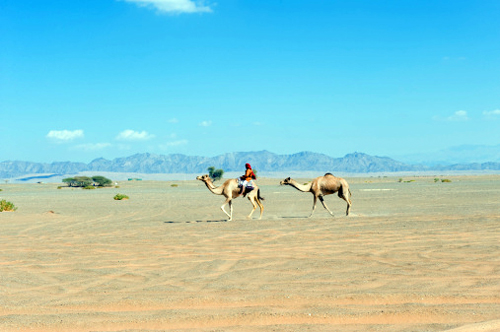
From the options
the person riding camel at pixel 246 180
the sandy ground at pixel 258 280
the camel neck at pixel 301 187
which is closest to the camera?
the sandy ground at pixel 258 280

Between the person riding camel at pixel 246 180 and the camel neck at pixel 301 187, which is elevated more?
the person riding camel at pixel 246 180

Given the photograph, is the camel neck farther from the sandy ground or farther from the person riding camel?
the sandy ground

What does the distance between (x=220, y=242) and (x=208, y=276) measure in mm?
4360

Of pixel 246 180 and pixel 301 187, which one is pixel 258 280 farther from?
pixel 301 187

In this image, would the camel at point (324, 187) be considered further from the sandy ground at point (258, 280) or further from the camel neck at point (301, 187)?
the sandy ground at point (258, 280)

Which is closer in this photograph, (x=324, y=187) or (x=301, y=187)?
(x=301, y=187)

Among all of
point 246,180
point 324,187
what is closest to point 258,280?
point 246,180

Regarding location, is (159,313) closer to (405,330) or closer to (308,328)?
(308,328)

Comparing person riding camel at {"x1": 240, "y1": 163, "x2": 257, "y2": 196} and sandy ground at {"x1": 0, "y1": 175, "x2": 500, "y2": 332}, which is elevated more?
person riding camel at {"x1": 240, "y1": 163, "x2": 257, "y2": 196}

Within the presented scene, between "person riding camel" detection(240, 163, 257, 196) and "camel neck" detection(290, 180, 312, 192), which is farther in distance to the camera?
"camel neck" detection(290, 180, 312, 192)

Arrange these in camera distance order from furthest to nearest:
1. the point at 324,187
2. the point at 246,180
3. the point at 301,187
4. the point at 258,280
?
the point at 324,187 < the point at 301,187 < the point at 246,180 < the point at 258,280

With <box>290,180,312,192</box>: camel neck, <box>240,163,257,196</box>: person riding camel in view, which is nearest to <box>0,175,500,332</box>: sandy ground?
<box>240,163,257,196</box>: person riding camel

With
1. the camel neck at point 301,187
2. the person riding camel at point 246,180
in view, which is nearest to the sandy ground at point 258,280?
the person riding camel at point 246,180

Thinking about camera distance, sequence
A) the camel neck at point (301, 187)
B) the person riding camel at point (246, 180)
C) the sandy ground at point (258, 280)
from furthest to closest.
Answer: the camel neck at point (301, 187)
the person riding camel at point (246, 180)
the sandy ground at point (258, 280)
